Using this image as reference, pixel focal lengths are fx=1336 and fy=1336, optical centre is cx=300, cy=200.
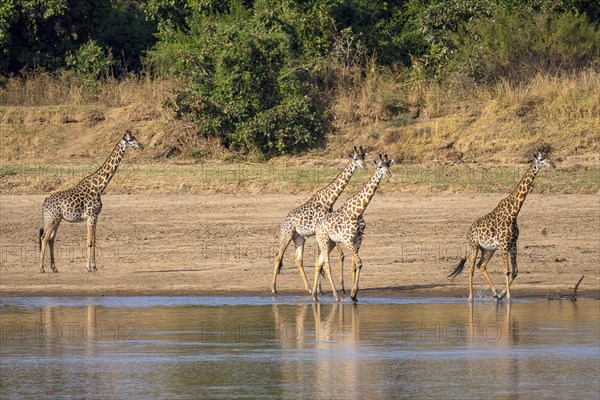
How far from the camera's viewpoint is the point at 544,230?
63.6ft

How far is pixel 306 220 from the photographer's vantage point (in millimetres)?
16281

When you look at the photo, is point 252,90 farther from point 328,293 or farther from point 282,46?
point 328,293

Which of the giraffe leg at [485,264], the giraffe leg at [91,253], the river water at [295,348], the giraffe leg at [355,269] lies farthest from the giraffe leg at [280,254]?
the giraffe leg at [91,253]

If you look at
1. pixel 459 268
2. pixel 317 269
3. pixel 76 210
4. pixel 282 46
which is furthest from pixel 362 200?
pixel 282 46

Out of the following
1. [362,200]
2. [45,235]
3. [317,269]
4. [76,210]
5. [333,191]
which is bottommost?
[317,269]

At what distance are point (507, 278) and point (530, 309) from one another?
555 millimetres

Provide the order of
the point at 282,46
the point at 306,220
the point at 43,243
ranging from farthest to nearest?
the point at 282,46 < the point at 43,243 < the point at 306,220

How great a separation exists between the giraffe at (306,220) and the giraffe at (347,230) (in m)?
0.22

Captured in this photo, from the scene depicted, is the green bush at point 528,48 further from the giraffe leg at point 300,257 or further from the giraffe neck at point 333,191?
the giraffe leg at point 300,257

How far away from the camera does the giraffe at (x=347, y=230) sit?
51.3ft

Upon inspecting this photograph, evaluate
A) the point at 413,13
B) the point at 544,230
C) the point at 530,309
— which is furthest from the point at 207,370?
the point at 413,13

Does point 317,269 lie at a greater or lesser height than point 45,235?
lesser

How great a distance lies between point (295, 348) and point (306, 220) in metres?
3.43

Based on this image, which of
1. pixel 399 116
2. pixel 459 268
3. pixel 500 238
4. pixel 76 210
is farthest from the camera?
pixel 399 116
